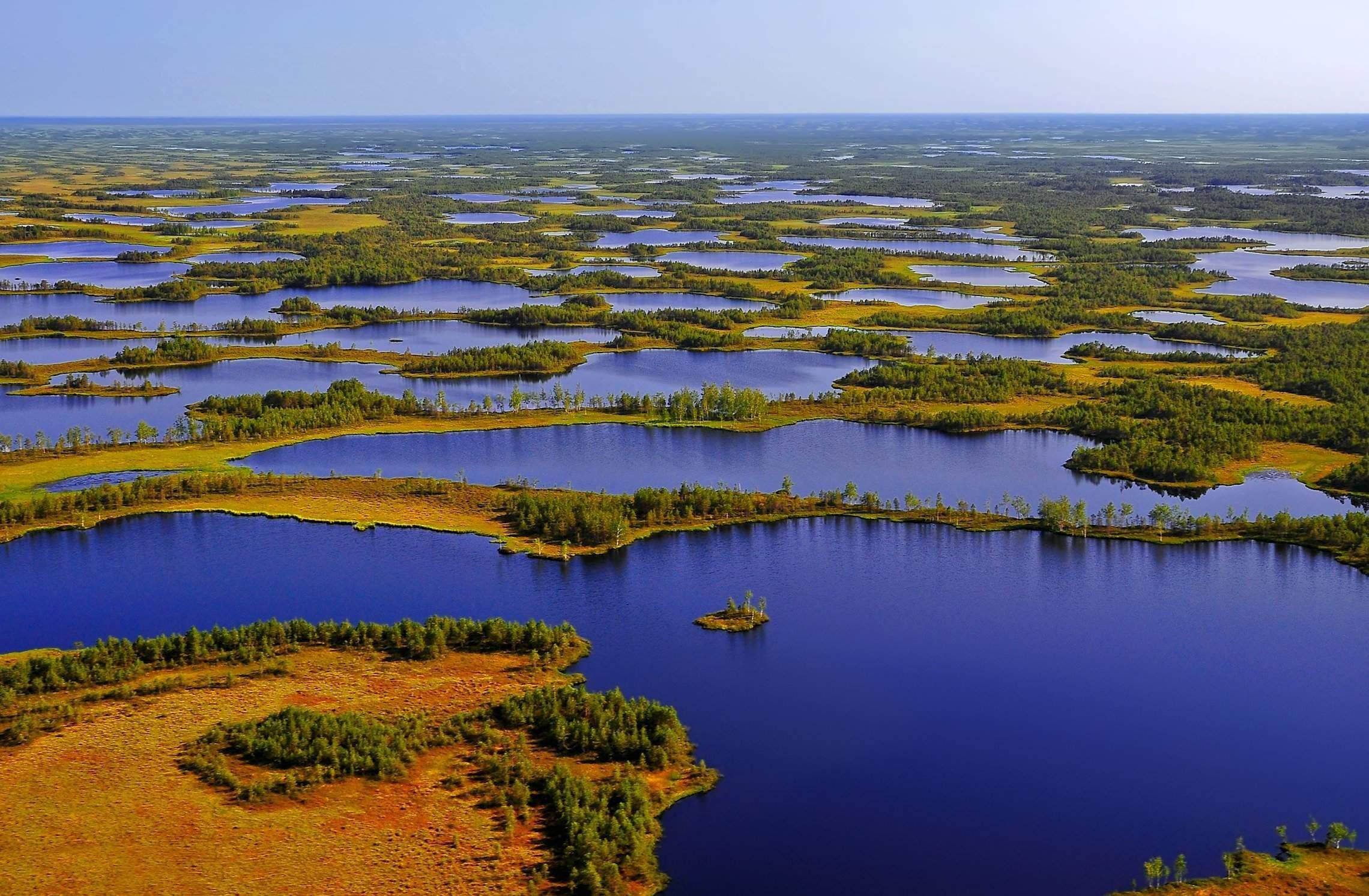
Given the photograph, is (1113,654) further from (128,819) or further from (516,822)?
(128,819)

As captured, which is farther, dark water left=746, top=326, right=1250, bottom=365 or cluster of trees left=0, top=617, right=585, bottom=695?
dark water left=746, top=326, right=1250, bottom=365

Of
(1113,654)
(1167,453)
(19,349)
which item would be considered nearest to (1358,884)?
(1113,654)

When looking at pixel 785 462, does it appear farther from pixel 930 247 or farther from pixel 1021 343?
pixel 930 247

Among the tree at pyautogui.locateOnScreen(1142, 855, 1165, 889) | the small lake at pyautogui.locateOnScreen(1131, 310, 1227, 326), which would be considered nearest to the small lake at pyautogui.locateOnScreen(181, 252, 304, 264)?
the small lake at pyautogui.locateOnScreen(1131, 310, 1227, 326)

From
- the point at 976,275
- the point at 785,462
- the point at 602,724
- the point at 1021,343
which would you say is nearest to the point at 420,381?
the point at 785,462

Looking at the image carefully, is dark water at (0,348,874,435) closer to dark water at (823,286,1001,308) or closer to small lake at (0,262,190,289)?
dark water at (823,286,1001,308)

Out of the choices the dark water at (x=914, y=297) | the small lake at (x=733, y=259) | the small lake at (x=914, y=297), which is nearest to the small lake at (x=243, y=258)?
the small lake at (x=733, y=259)
